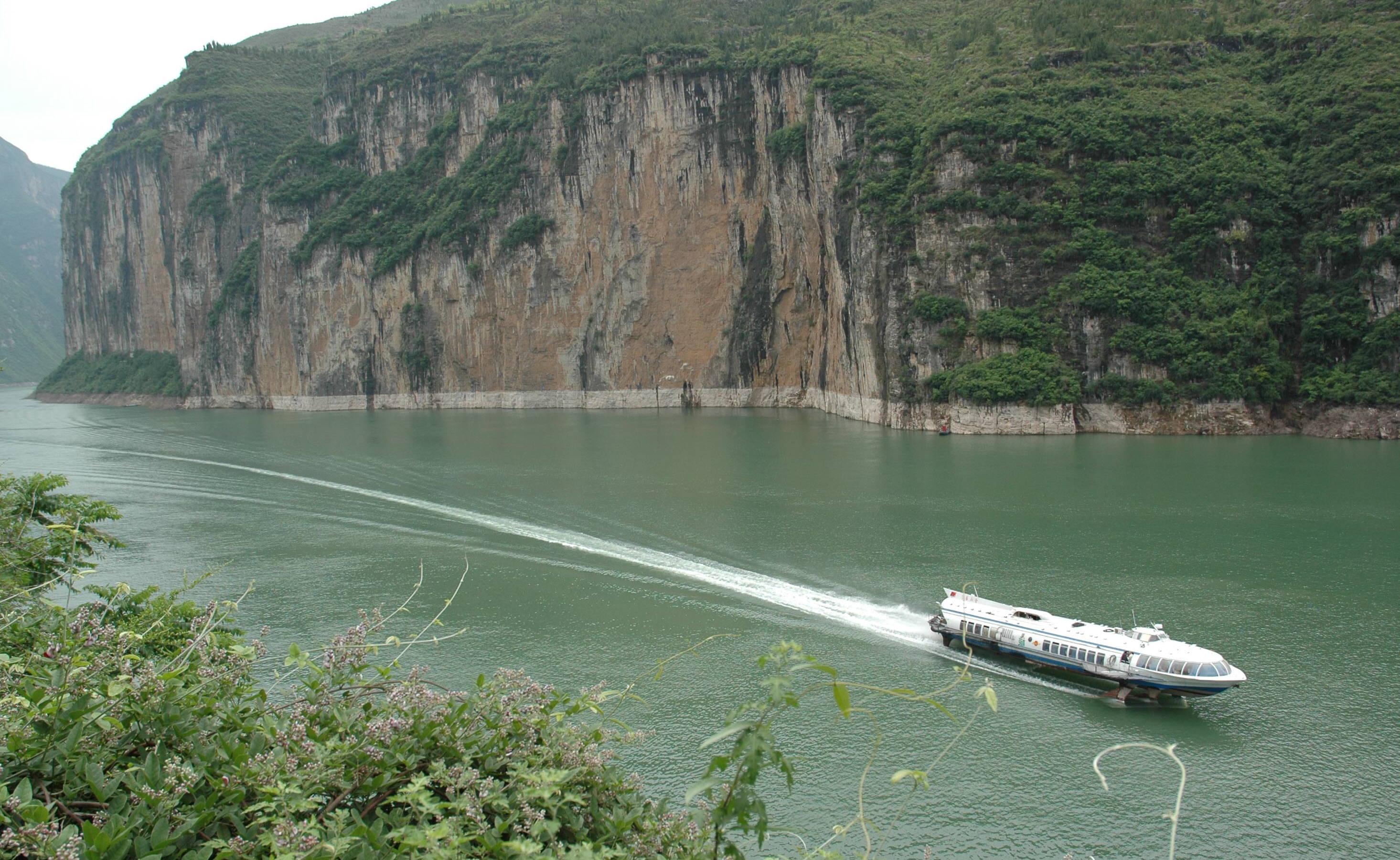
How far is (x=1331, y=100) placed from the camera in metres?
41.4

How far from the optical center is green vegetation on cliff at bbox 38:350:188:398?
89188 millimetres

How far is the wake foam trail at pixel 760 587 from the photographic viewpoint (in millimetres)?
14820

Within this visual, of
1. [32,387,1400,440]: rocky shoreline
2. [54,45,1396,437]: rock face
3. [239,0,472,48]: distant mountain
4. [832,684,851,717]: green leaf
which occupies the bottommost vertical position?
[32,387,1400,440]: rocky shoreline

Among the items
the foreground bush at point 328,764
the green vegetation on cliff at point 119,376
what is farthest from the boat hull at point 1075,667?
the green vegetation on cliff at point 119,376

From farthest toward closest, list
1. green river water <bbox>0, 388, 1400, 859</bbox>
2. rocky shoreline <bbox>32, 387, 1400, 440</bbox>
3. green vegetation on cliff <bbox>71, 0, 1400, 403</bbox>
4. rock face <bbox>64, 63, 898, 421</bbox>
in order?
rock face <bbox>64, 63, 898, 421</bbox>
green vegetation on cliff <bbox>71, 0, 1400, 403</bbox>
rocky shoreline <bbox>32, 387, 1400, 440</bbox>
green river water <bbox>0, 388, 1400, 859</bbox>

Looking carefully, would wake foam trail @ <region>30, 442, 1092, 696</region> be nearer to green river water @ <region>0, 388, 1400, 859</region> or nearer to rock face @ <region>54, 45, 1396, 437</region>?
green river water @ <region>0, 388, 1400, 859</region>

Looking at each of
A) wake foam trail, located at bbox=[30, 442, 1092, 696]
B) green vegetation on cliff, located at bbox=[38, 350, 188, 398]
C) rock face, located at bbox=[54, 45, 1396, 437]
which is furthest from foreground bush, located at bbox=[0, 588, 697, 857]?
green vegetation on cliff, located at bbox=[38, 350, 188, 398]

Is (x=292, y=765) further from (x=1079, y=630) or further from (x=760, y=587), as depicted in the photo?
(x=760, y=587)

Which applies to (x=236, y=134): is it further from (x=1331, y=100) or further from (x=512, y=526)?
(x=1331, y=100)

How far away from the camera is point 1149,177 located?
136 feet

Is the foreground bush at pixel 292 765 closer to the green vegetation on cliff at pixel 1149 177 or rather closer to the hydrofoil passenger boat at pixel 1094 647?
the hydrofoil passenger boat at pixel 1094 647

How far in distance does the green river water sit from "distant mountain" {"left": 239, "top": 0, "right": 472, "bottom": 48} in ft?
324

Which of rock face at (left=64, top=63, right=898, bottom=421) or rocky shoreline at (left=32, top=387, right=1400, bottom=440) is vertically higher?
rock face at (left=64, top=63, right=898, bottom=421)

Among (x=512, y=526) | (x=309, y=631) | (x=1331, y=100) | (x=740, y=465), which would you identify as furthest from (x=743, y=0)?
(x=309, y=631)
